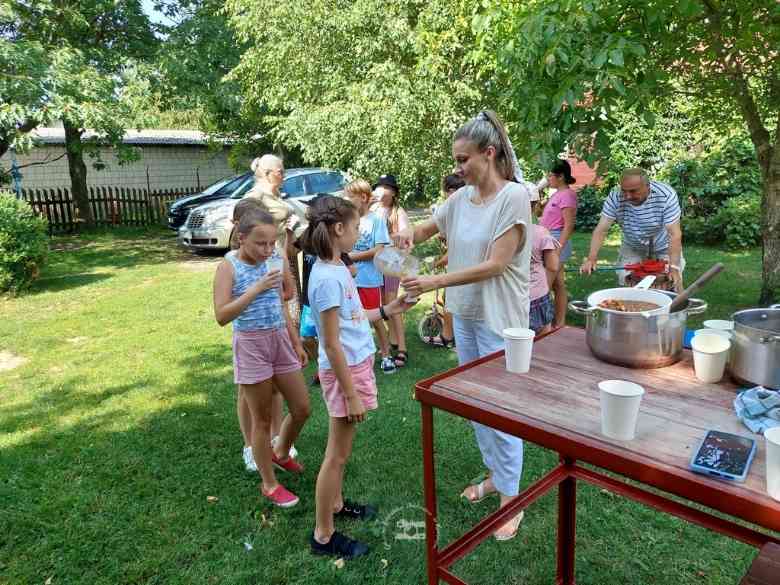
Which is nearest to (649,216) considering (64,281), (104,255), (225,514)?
(225,514)

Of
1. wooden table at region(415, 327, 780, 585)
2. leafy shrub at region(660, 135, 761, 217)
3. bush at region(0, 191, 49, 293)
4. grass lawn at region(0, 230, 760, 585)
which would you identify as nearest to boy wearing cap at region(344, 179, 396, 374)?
grass lawn at region(0, 230, 760, 585)

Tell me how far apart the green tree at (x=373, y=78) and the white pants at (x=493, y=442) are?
552cm

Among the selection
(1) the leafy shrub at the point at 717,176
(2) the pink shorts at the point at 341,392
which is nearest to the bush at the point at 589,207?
(1) the leafy shrub at the point at 717,176

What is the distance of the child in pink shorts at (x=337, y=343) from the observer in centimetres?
237

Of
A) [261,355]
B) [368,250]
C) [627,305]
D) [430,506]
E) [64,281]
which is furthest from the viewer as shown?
[64,281]

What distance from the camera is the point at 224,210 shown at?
11297 mm

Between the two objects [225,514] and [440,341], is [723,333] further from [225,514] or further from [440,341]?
[440,341]

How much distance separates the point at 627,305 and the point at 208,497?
8.09ft

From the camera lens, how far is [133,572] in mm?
2602

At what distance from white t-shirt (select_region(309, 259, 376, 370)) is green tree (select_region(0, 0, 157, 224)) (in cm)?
798

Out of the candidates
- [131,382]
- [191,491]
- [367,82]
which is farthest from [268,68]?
[191,491]

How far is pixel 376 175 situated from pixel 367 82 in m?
1.40

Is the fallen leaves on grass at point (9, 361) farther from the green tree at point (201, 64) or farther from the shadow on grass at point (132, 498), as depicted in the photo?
the green tree at point (201, 64)

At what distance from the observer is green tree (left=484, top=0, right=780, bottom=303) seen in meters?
4.01
